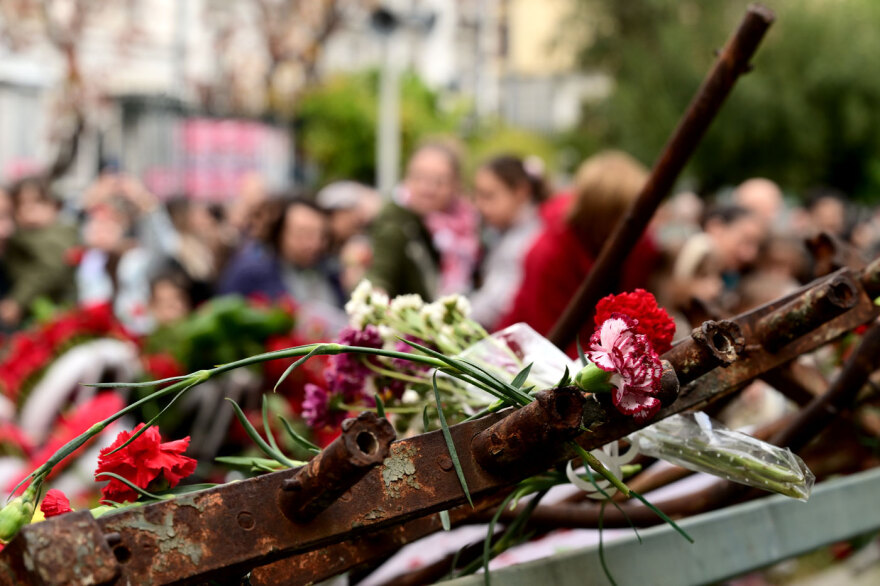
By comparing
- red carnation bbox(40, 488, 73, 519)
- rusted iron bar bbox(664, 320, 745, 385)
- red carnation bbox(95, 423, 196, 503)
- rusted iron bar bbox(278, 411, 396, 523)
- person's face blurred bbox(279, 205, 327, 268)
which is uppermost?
rusted iron bar bbox(664, 320, 745, 385)

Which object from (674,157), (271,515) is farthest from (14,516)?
(674,157)

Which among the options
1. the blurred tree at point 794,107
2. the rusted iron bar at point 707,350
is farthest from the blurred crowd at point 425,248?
the blurred tree at point 794,107

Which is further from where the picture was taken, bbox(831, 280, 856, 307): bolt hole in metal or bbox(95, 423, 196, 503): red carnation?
Answer: bbox(831, 280, 856, 307): bolt hole in metal

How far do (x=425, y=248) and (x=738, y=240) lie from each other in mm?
1810

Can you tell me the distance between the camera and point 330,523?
100 centimetres

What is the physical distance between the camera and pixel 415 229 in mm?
5289

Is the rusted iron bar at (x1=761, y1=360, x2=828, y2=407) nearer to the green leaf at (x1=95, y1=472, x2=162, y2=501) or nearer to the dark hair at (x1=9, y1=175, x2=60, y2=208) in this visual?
the green leaf at (x1=95, y1=472, x2=162, y2=501)

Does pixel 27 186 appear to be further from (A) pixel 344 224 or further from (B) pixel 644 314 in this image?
(B) pixel 644 314

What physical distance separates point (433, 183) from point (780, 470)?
4.17 meters

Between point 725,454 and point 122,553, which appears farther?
point 725,454

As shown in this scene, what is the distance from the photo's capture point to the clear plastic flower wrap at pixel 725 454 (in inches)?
49.8

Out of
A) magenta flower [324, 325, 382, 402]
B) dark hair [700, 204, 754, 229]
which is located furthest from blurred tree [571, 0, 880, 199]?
magenta flower [324, 325, 382, 402]

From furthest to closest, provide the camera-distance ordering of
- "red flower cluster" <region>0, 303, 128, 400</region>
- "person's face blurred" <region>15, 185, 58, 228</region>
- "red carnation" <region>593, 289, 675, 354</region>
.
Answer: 1. "person's face blurred" <region>15, 185, 58, 228</region>
2. "red flower cluster" <region>0, 303, 128, 400</region>
3. "red carnation" <region>593, 289, 675, 354</region>

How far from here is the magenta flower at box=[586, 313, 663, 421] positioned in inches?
41.7
